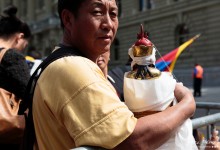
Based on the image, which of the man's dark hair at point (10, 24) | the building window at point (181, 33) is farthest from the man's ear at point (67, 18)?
the building window at point (181, 33)

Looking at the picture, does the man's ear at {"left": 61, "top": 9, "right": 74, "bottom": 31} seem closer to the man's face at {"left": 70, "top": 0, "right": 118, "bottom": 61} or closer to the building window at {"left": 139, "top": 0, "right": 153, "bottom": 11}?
the man's face at {"left": 70, "top": 0, "right": 118, "bottom": 61}

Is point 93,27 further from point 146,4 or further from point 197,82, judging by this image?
point 146,4

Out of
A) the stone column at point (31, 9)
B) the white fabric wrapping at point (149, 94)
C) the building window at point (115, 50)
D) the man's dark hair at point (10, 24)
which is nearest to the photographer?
the white fabric wrapping at point (149, 94)

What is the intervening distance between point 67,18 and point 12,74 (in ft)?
3.01

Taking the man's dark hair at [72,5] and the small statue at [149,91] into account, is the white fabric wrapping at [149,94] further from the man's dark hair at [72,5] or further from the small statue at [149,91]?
the man's dark hair at [72,5]

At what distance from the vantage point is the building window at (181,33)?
2561 centimetres

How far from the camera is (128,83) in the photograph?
1.51m

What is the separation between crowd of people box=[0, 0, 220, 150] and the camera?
127 cm

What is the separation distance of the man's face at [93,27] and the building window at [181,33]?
2449 cm

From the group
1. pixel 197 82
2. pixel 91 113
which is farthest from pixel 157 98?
pixel 197 82

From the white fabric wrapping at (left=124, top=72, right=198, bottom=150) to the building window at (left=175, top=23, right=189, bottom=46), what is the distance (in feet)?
80.5

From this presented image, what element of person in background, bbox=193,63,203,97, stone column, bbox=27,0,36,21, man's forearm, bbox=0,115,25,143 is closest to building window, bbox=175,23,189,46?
person in background, bbox=193,63,203,97

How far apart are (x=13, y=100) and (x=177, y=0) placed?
25.1 m

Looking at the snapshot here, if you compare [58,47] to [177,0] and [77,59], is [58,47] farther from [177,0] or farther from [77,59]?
[177,0]
